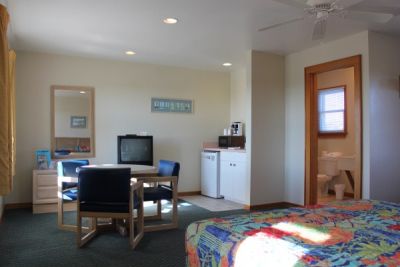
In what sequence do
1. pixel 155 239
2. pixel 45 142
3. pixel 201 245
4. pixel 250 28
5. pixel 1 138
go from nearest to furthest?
pixel 201 245, pixel 1 138, pixel 155 239, pixel 250 28, pixel 45 142

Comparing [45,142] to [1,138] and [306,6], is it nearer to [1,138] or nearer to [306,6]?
[1,138]

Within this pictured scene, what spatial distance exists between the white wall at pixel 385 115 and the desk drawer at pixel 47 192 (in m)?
4.41

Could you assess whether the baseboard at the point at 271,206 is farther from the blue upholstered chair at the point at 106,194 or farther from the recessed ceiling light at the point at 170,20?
the recessed ceiling light at the point at 170,20

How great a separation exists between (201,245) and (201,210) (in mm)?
3357

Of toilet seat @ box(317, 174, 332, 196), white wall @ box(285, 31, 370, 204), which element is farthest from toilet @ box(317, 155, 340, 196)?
white wall @ box(285, 31, 370, 204)

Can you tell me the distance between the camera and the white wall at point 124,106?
5352 mm

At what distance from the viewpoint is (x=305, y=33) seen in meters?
4.43

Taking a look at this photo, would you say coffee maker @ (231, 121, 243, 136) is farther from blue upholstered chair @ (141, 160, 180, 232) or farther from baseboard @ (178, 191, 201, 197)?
blue upholstered chair @ (141, 160, 180, 232)

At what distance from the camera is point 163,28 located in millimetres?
4230

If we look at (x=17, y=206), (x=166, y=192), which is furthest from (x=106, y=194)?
(x=17, y=206)

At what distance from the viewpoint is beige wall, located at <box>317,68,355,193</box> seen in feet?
20.9

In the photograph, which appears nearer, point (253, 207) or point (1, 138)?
point (1, 138)

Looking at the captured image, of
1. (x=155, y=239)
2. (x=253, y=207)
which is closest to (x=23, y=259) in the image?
(x=155, y=239)

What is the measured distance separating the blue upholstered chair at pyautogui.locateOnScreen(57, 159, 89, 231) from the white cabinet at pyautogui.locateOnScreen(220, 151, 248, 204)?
2.41 metres
